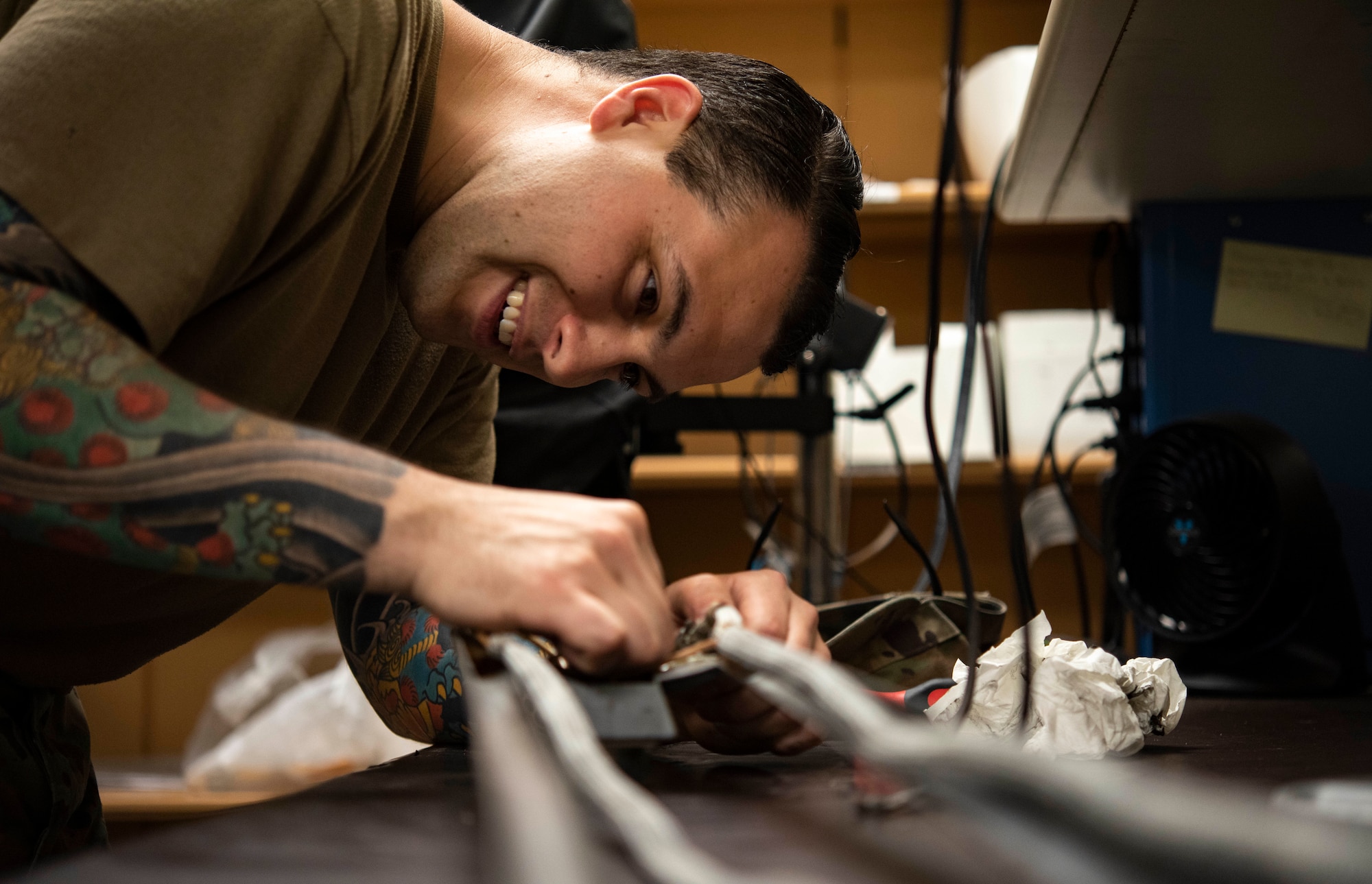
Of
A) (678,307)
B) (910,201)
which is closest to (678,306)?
(678,307)

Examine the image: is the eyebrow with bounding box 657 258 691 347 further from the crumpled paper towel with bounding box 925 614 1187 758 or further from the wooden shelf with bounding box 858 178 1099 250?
the wooden shelf with bounding box 858 178 1099 250

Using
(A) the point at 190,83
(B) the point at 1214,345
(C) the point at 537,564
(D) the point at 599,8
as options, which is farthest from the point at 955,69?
(D) the point at 599,8

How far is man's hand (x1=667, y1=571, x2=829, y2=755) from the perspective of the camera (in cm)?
54

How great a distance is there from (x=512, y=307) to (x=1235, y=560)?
0.70 metres

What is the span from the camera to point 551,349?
834 millimetres

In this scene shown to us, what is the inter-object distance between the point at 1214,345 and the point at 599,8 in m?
0.89

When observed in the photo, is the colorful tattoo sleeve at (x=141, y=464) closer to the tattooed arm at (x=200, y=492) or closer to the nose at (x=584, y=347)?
the tattooed arm at (x=200, y=492)

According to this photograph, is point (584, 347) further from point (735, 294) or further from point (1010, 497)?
point (1010, 497)

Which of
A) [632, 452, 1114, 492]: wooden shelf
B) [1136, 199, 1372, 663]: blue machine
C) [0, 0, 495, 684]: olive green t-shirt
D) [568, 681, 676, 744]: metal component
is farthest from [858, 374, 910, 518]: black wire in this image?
[568, 681, 676, 744]: metal component

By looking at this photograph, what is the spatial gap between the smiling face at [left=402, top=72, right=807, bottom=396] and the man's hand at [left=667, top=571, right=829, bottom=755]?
239 millimetres

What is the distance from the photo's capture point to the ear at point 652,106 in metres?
0.81

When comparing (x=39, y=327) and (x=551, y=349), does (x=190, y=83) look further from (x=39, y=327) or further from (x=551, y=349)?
(x=551, y=349)

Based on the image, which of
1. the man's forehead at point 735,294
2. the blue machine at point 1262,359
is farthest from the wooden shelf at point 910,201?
the man's forehead at point 735,294

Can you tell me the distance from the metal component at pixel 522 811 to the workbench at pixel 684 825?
18 mm
